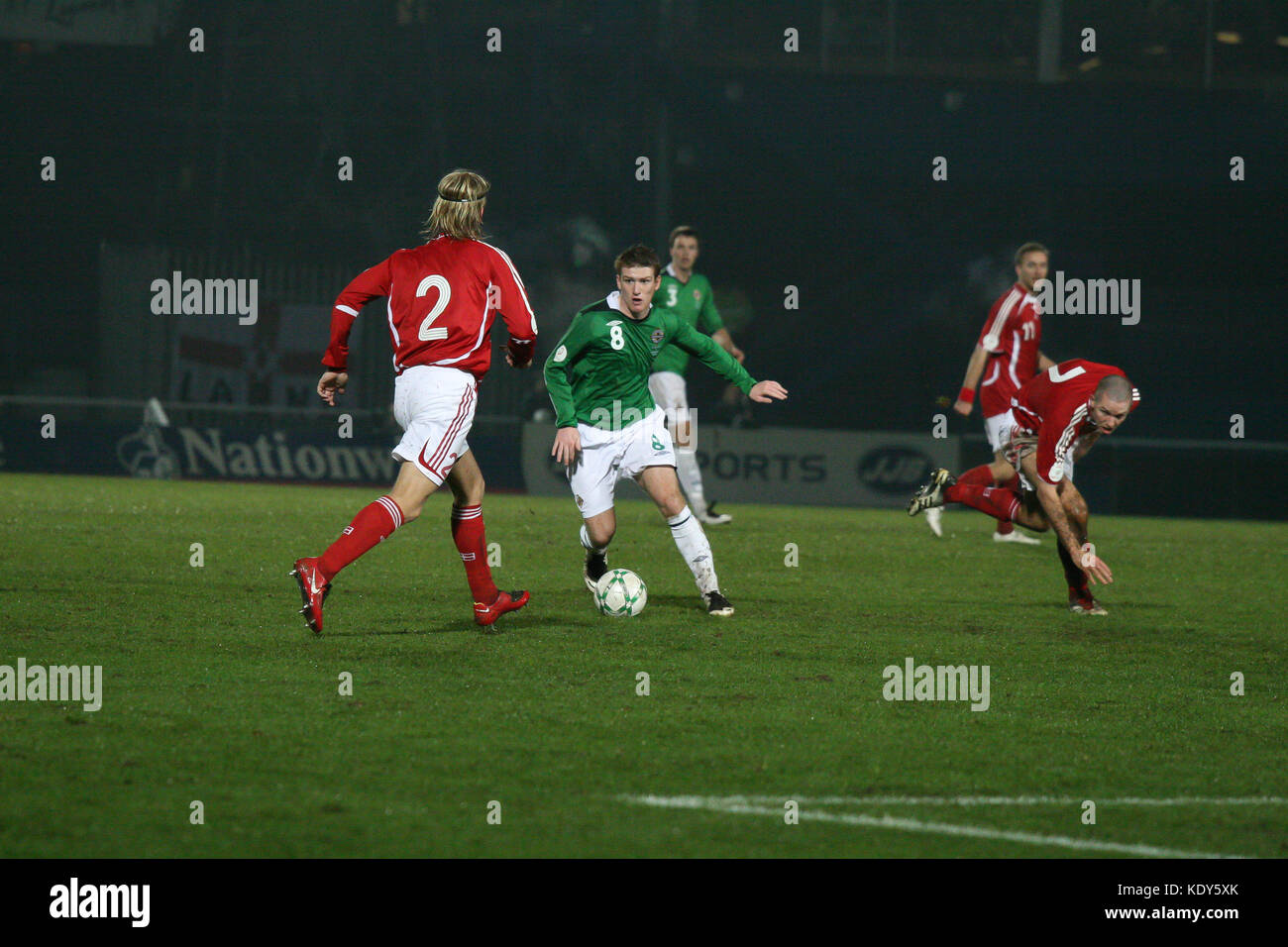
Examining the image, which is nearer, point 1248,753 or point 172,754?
point 172,754

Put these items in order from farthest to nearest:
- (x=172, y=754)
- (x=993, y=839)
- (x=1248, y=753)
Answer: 1. (x=1248, y=753)
2. (x=172, y=754)
3. (x=993, y=839)

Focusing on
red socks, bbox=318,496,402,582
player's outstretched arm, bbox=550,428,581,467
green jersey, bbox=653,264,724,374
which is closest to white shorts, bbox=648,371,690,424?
green jersey, bbox=653,264,724,374

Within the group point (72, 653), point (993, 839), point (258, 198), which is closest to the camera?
point (993, 839)

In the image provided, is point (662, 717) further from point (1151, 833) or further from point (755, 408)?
point (755, 408)

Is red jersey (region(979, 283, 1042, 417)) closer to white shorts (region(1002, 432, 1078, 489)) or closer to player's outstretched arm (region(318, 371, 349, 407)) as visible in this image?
white shorts (region(1002, 432, 1078, 489))

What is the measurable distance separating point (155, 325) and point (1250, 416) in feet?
54.1

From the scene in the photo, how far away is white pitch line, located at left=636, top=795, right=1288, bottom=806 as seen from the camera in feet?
14.4

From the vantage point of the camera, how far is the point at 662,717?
5.50 meters

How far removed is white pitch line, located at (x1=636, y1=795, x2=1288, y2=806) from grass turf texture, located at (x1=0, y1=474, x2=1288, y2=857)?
55mm

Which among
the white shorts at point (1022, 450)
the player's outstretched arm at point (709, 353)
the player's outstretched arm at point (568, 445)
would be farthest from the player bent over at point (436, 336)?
the white shorts at point (1022, 450)

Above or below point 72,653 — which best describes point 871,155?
above

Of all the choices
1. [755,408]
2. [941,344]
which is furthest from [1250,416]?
[755,408]

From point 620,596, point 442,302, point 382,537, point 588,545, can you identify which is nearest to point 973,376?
point 588,545

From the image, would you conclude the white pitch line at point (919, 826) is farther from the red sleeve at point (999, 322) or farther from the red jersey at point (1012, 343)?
the red sleeve at point (999, 322)
